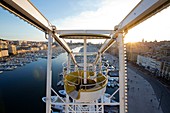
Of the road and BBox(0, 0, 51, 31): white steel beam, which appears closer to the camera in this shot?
BBox(0, 0, 51, 31): white steel beam

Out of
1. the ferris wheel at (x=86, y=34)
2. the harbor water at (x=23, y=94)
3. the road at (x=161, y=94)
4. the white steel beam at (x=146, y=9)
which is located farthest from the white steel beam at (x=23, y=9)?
the road at (x=161, y=94)

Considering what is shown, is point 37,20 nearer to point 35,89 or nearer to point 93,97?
point 93,97

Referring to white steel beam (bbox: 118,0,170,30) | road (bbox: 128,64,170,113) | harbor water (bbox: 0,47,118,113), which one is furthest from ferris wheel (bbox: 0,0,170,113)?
road (bbox: 128,64,170,113)

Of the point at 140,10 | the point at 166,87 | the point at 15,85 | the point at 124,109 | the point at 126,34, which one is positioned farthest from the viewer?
the point at 166,87

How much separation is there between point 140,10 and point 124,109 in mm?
1112

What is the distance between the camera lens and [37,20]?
104 cm

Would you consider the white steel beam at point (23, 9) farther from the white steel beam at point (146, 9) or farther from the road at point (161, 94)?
the road at point (161, 94)

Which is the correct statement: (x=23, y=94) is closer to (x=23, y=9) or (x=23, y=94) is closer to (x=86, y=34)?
(x=86, y=34)

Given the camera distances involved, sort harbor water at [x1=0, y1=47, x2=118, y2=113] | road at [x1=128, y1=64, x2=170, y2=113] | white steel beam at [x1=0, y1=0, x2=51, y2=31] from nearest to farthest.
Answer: white steel beam at [x1=0, y1=0, x2=51, y2=31], harbor water at [x1=0, y1=47, x2=118, y2=113], road at [x1=128, y1=64, x2=170, y2=113]

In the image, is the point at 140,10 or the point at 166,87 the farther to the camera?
the point at 166,87

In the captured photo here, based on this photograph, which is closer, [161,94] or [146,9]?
[146,9]

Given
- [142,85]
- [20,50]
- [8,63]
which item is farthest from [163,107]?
[20,50]

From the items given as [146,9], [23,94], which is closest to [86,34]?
[146,9]

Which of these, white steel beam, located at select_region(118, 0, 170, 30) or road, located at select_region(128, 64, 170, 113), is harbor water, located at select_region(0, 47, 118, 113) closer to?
white steel beam, located at select_region(118, 0, 170, 30)
